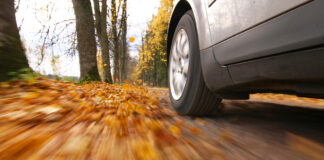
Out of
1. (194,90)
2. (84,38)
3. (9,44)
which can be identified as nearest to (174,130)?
(194,90)

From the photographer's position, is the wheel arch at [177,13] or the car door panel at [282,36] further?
the wheel arch at [177,13]

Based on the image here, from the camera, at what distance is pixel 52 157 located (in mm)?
892

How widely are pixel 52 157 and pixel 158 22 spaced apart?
18.1m

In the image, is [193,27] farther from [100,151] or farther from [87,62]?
[87,62]

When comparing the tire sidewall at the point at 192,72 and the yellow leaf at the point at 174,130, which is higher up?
the tire sidewall at the point at 192,72

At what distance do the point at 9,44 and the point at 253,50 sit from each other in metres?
3.08

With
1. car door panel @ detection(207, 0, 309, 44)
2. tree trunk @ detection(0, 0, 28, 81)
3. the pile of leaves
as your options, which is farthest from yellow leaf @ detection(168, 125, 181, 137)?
tree trunk @ detection(0, 0, 28, 81)

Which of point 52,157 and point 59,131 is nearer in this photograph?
point 52,157

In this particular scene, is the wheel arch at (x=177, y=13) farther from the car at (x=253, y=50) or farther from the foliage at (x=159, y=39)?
the foliage at (x=159, y=39)

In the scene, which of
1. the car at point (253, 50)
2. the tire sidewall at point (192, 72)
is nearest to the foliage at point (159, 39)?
the tire sidewall at point (192, 72)

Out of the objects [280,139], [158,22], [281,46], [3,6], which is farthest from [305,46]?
[158,22]

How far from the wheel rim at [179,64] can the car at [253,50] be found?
211 millimetres

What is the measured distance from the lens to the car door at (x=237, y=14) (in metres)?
0.95

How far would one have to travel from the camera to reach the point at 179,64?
7.67ft
